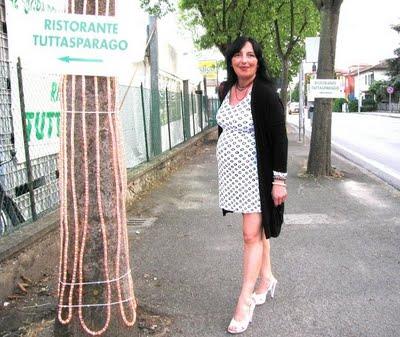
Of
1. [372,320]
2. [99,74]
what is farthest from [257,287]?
[99,74]

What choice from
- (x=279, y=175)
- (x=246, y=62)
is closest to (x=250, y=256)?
(x=279, y=175)

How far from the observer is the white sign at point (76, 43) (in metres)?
3.17

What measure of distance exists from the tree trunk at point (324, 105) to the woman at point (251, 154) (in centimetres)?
698

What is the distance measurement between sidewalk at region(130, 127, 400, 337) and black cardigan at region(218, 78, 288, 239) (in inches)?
33.0

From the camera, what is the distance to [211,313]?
412 cm

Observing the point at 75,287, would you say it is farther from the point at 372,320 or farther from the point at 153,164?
the point at 153,164

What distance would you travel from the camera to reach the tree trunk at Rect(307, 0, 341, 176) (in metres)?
10.4

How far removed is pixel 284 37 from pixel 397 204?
22.0 metres

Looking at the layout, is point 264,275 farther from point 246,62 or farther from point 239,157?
point 246,62

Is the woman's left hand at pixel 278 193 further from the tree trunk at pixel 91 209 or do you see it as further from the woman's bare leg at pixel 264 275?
the tree trunk at pixel 91 209

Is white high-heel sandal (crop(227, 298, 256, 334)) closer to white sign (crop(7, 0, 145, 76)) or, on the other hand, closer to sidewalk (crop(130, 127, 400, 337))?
sidewalk (crop(130, 127, 400, 337))

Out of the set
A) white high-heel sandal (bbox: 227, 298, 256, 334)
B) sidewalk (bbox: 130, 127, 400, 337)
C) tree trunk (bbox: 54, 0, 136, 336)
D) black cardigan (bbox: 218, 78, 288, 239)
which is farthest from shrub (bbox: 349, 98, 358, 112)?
tree trunk (bbox: 54, 0, 136, 336)

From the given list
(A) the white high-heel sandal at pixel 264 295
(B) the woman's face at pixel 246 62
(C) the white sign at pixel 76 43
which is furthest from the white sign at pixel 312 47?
(C) the white sign at pixel 76 43

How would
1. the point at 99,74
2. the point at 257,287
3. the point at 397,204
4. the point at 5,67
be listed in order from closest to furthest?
1. the point at 99,74
2. the point at 257,287
3. the point at 5,67
4. the point at 397,204
